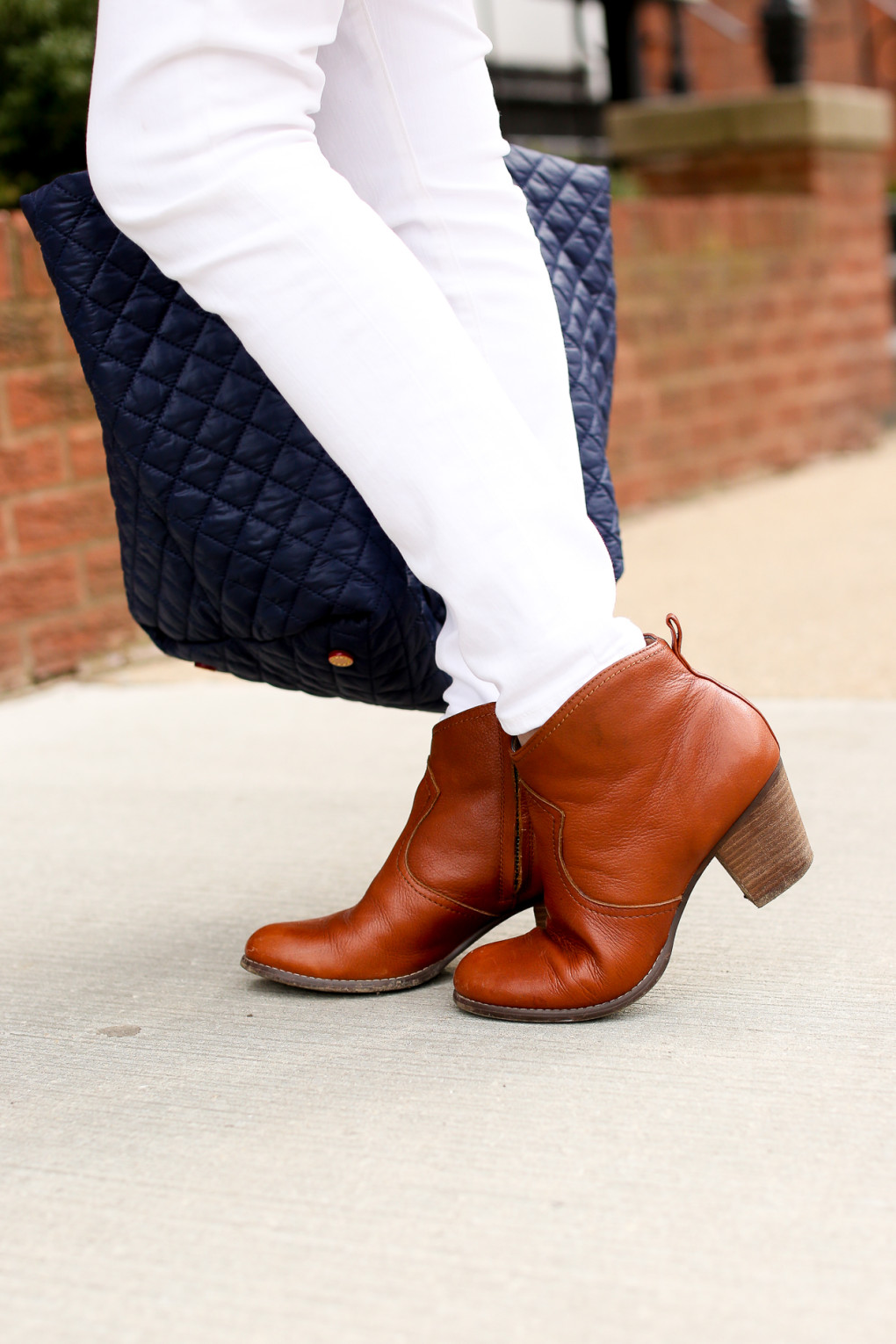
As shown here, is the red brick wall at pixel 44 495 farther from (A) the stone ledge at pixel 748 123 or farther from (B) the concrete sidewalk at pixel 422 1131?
(A) the stone ledge at pixel 748 123

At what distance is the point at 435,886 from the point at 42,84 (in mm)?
3852

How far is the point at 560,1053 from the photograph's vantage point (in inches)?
46.1

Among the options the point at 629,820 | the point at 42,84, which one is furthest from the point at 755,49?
the point at 629,820

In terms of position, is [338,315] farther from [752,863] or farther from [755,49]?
[755,49]

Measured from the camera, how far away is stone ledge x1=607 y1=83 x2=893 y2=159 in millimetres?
6227

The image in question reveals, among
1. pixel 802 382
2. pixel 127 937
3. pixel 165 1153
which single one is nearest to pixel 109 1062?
pixel 165 1153

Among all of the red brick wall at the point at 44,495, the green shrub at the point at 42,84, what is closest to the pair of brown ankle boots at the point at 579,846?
the red brick wall at the point at 44,495

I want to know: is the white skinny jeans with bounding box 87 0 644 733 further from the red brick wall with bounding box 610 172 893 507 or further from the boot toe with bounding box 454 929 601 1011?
the red brick wall with bounding box 610 172 893 507

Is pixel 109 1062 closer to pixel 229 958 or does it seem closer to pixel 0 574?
pixel 229 958

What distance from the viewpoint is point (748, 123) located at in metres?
6.27

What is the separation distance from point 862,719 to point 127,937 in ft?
4.33

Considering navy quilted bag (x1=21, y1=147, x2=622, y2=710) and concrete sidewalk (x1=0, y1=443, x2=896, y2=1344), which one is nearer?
concrete sidewalk (x1=0, y1=443, x2=896, y2=1344)

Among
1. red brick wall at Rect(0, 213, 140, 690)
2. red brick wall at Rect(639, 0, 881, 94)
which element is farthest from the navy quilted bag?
red brick wall at Rect(639, 0, 881, 94)

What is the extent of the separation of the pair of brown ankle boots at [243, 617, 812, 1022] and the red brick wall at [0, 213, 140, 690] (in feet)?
5.77
